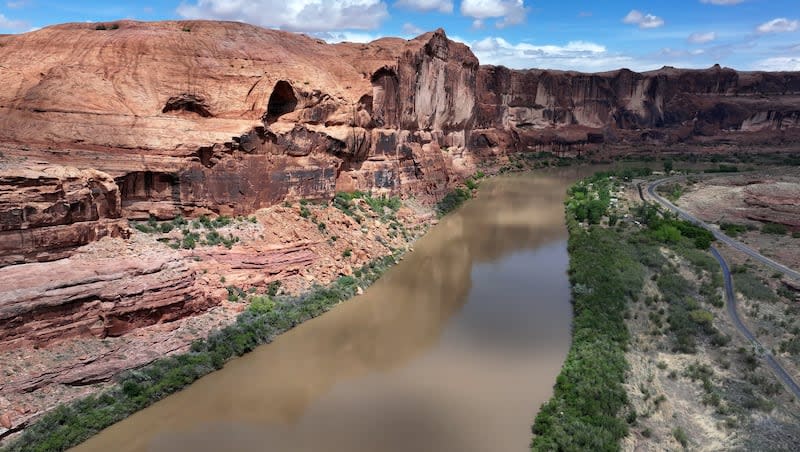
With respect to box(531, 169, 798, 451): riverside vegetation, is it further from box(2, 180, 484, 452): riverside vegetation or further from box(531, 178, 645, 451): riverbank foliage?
box(2, 180, 484, 452): riverside vegetation

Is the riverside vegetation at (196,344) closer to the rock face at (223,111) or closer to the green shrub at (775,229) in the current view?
the rock face at (223,111)

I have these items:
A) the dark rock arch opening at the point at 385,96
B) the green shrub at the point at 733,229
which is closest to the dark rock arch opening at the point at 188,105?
the dark rock arch opening at the point at 385,96

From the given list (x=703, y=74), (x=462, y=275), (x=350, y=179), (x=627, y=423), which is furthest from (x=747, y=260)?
(x=703, y=74)

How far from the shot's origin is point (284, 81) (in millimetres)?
24344

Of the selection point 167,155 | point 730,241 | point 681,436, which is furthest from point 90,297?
point 730,241

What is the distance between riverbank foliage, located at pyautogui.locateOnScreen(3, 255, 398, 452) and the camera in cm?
1245

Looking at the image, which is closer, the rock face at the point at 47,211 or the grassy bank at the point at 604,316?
the grassy bank at the point at 604,316

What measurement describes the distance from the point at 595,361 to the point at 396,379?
6426 millimetres

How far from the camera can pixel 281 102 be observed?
82.9 ft

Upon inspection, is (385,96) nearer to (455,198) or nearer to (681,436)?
(455,198)

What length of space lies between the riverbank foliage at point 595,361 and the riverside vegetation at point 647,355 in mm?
36

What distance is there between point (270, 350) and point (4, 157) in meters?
10.6

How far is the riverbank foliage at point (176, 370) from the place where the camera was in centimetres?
1245

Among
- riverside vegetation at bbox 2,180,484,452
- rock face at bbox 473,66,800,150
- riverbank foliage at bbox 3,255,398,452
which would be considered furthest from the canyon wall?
rock face at bbox 473,66,800,150
